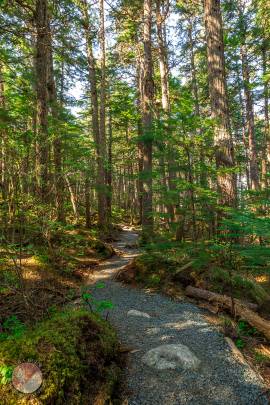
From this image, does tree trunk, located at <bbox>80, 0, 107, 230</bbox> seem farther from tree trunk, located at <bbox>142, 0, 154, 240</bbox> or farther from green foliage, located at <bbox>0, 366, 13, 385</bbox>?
green foliage, located at <bbox>0, 366, 13, 385</bbox>

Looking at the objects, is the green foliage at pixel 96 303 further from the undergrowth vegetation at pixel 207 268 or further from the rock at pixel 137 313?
the undergrowth vegetation at pixel 207 268

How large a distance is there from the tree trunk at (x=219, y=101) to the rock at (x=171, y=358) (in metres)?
4.32

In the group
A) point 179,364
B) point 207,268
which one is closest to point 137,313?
point 179,364

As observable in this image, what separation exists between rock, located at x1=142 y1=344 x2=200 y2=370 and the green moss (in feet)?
1.60

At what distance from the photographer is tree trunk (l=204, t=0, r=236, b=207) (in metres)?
7.27

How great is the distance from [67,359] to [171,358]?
149 centimetres

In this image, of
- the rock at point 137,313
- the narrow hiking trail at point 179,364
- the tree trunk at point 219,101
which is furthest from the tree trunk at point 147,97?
the narrow hiking trail at point 179,364

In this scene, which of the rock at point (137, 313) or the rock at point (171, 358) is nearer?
the rock at point (171, 358)

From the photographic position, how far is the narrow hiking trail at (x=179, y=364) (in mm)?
3055

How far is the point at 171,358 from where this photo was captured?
3.63 metres

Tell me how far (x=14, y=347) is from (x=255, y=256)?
3.51m

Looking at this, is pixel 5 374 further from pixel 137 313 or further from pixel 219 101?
pixel 219 101

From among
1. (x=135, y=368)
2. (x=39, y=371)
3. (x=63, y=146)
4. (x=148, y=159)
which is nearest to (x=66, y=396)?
(x=39, y=371)

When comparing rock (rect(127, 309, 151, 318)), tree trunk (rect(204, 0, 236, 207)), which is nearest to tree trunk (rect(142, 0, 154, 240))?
tree trunk (rect(204, 0, 236, 207))
